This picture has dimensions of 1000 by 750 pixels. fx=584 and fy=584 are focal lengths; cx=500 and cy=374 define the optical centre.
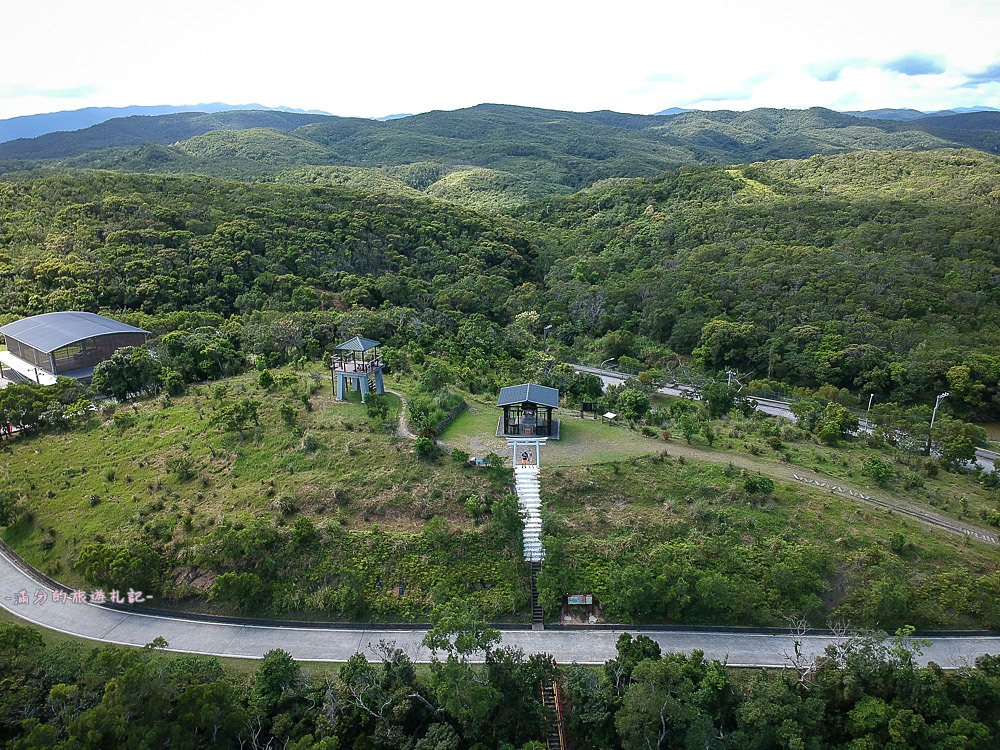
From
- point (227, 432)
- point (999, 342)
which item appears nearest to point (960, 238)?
point (999, 342)

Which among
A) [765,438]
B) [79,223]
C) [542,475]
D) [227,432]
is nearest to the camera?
[542,475]

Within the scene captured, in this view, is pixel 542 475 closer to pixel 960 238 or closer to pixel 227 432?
pixel 227 432

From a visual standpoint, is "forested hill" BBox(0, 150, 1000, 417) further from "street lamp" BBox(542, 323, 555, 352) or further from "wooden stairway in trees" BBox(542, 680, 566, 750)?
"wooden stairway in trees" BBox(542, 680, 566, 750)

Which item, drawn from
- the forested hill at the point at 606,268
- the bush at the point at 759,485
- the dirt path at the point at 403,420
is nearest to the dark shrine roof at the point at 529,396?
the dirt path at the point at 403,420

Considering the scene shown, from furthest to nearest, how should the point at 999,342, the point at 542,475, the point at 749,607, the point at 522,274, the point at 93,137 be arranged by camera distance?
the point at 93,137, the point at 522,274, the point at 999,342, the point at 542,475, the point at 749,607

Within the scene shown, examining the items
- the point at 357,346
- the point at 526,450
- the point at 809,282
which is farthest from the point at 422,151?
the point at 526,450

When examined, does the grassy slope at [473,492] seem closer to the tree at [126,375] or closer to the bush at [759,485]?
the bush at [759,485]
